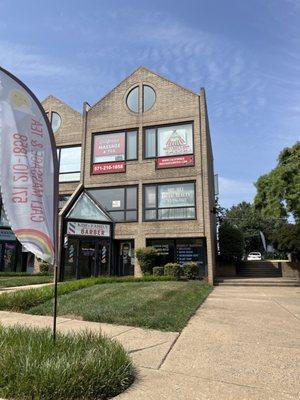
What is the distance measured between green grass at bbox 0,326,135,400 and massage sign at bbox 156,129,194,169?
694 inches

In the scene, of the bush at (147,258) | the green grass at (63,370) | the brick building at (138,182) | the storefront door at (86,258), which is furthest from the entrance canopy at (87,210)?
the green grass at (63,370)

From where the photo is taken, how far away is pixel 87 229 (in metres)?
20.5

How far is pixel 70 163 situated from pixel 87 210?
16.5 feet

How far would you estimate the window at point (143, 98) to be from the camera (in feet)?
76.8

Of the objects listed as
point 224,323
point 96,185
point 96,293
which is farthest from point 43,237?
point 96,185

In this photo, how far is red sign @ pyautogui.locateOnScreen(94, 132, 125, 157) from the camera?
2336 cm


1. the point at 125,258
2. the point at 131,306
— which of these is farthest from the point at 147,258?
the point at 131,306

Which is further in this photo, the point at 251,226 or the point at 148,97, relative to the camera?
the point at 251,226

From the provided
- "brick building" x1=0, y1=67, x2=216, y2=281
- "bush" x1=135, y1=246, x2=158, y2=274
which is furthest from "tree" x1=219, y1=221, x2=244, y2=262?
"bush" x1=135, y1=246, x2=158, y2=274

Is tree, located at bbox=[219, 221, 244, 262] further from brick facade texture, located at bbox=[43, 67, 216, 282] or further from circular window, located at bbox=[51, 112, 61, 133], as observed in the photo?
circular window, located at bbox=[51, 112, 61, 133]

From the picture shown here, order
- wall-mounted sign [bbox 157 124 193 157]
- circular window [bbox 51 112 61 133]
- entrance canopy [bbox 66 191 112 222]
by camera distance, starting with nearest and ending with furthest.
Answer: entrance canopy [bbox 66 191 112 222], wall-mounted sign [bbox 157 124 193 157], circular window [bbox 51 112 61 133]

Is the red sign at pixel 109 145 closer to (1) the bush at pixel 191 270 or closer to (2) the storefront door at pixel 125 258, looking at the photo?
(2) the storefront door at pixel 125 258

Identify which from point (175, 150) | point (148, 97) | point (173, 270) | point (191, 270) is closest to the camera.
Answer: point (173, 270)

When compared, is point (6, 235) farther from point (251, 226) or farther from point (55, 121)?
point (251, 226)
